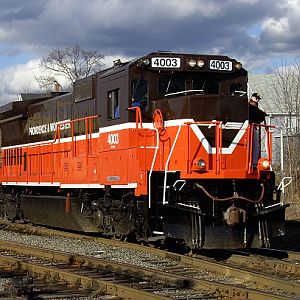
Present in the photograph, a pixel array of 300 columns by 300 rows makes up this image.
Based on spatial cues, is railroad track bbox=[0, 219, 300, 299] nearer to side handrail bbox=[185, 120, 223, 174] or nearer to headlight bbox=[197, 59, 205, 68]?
side handrail bbox=[185, 120, 223, 174]

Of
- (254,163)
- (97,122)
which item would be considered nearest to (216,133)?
(254,163)

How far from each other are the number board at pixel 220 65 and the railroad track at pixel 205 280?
3.79 m

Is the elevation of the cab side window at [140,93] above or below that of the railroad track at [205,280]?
above

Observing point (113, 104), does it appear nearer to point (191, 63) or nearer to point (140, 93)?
point (140, 93)

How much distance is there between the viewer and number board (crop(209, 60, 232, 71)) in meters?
12.2

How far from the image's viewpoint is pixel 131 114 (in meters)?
12.1

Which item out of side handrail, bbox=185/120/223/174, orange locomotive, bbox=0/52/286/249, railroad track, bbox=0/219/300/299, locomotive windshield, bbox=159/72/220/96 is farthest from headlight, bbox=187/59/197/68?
railroad track, bbox=0/219/300/299

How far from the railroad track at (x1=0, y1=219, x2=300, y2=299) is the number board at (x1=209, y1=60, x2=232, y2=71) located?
12.4 feet

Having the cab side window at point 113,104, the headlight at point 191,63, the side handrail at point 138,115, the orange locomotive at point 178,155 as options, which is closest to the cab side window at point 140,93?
the orange locomotive at point 178,155

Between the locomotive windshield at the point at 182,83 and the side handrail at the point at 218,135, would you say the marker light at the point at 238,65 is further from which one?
the side handrail at the point at 218,135

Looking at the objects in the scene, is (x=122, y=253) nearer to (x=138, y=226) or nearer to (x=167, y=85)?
(x=138, y=226)

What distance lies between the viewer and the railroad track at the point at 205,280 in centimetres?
806

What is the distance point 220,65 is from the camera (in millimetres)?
12297

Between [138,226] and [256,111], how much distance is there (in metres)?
3.37
